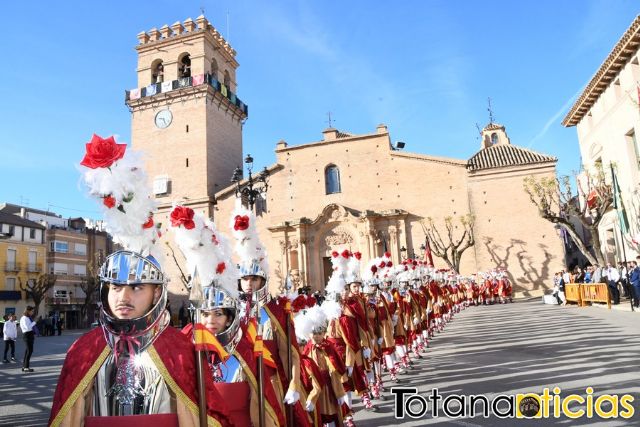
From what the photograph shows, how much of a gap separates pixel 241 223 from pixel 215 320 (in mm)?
2173

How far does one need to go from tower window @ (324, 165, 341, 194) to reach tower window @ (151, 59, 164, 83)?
16.0 meters

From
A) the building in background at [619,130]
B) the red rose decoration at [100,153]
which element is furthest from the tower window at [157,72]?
the red rose decoration at [100,153]

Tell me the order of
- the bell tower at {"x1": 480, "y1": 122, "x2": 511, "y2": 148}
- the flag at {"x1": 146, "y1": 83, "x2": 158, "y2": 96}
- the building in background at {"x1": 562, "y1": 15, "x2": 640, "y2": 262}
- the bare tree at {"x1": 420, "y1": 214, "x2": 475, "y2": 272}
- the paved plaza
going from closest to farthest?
1. the paved plaza
2. the building in background at {"x1": 562, "y1": 15, "x2": 640, "y2": 262}
3. the bare tree at {"x1": 420, "y1": 214, "x2": 475, "y2": 272}
4. the flag at {"x1": 146, "y1": 83, "x2": 158, "y2": 96}
5. the bell tower at {"x1": 480, "y1": 122, "x2": 511, "y2": 148}

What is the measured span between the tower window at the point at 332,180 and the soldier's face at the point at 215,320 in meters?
33.3

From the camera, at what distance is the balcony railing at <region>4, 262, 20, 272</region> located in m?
41.0

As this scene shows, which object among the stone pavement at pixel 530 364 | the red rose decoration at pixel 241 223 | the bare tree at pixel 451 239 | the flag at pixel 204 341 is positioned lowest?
the stone pavement at pixel 530 364

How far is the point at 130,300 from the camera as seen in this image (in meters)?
2.44

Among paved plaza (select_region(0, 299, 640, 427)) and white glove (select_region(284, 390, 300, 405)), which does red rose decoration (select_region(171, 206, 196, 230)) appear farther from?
paved plaza (select_region(0, 299, 640, 427))

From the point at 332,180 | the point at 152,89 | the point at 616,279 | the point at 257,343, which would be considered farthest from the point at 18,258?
the point at 257,343

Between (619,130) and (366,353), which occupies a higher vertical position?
(619,130)

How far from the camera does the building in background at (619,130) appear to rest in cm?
2127

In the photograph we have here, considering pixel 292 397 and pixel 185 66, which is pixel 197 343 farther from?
pixel 185 66

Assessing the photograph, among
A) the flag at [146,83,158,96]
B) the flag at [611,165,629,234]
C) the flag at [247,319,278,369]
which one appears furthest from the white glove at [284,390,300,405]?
the flag at [146,83,158,96]

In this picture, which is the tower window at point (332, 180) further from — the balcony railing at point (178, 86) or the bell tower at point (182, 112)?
the balcony railing at point (178, 86)
